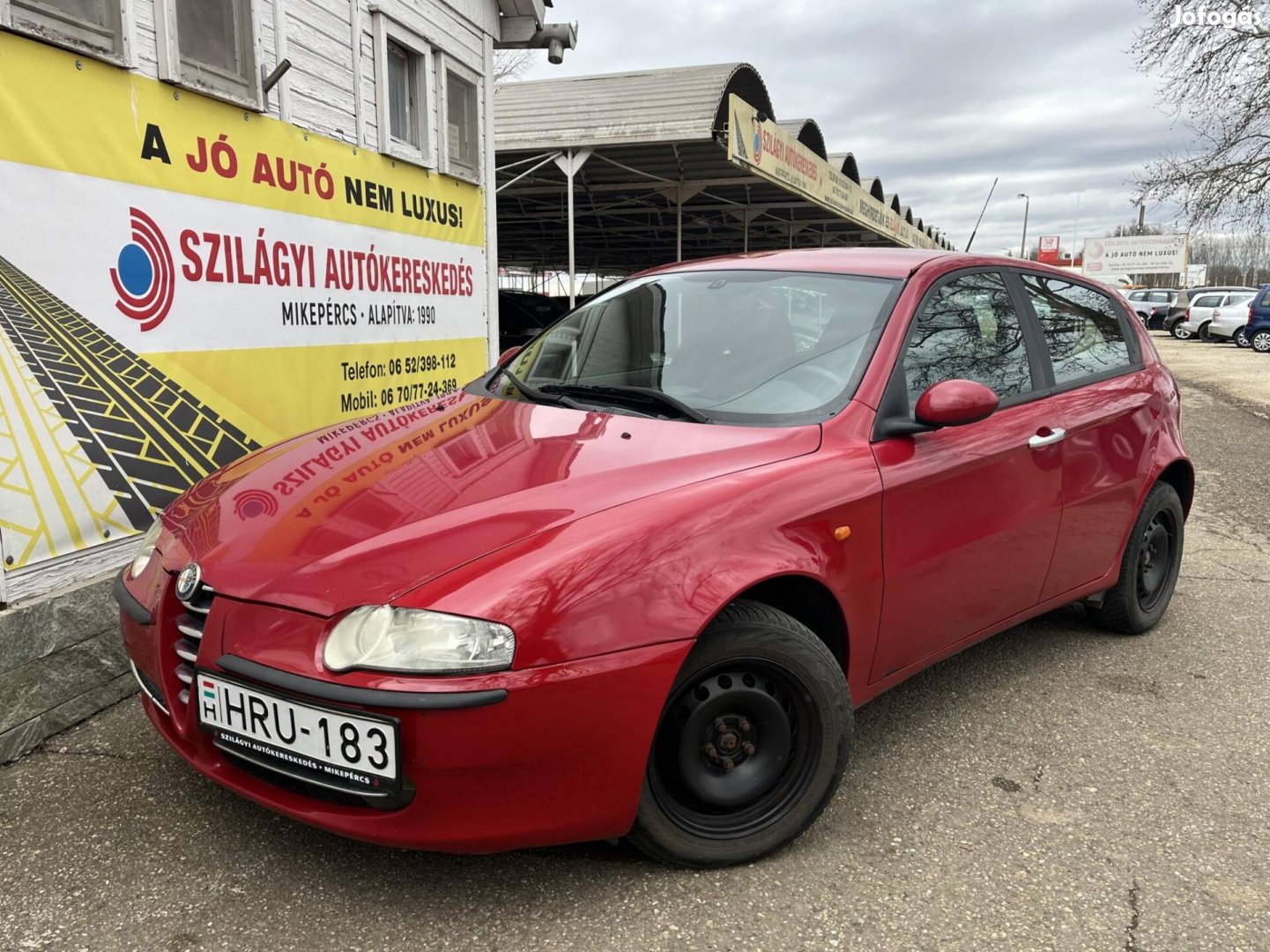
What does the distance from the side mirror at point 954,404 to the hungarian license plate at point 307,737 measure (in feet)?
5.64

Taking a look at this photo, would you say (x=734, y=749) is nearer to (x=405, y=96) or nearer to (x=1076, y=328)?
(x=1076, y=328)

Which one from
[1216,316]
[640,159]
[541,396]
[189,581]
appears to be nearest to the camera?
[189,581]

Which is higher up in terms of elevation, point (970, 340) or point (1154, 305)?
point (1154, 305)

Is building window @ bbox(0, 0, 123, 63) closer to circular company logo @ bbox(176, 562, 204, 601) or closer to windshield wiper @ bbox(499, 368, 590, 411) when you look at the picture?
windshield wiper @ bbox(499, 368, 590, 411)

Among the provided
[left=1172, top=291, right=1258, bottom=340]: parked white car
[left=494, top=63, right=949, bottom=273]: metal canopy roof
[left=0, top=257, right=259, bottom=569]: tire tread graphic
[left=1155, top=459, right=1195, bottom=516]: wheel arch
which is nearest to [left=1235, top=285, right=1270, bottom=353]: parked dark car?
[left=1172, top=291, right=1258, bottom=340]: parked white car

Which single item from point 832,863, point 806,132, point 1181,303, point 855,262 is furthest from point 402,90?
point 1181,303

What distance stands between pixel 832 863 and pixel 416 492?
1439 mm

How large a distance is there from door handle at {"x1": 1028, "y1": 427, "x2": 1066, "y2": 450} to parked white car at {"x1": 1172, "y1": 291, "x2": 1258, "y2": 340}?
28913 mm

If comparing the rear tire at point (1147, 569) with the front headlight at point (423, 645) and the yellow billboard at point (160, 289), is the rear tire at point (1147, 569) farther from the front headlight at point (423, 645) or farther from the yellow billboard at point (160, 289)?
the yellow billboard at point (160, 289)

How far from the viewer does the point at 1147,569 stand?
13.7 feet

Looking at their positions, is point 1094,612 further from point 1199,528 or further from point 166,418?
point 166,418

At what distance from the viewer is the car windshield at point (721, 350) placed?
112 inches

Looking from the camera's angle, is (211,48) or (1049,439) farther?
(211,48)

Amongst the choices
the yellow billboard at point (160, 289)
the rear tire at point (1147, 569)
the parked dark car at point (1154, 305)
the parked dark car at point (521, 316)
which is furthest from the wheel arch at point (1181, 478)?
the parked dark car at point (1154, 305)
